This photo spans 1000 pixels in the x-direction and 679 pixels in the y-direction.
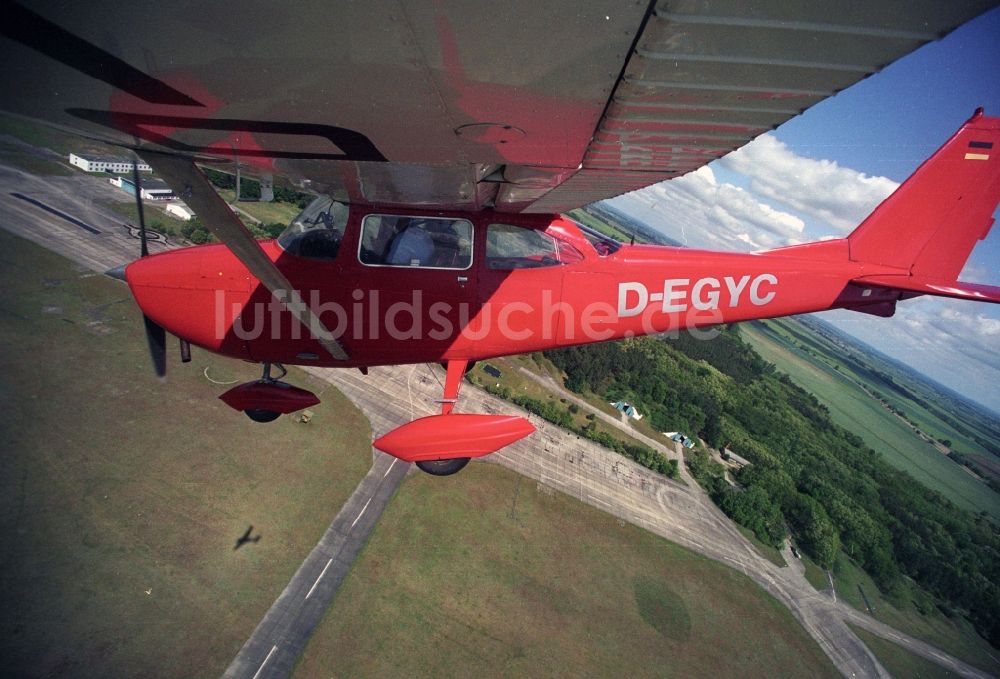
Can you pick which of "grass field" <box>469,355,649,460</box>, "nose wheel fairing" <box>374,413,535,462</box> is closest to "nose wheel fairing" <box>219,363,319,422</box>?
"nose wheel fairing" <box>374,413,535,462</box>

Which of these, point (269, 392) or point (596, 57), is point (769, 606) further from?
point (596, 57)

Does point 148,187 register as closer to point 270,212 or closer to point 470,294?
point 270,212

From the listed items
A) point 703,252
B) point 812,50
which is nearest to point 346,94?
point 812,50

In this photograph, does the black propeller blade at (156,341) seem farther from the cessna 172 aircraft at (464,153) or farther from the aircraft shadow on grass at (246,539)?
the aircraft shadow on grass at (246,539)

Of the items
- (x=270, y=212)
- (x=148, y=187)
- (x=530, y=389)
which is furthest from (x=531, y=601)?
(x=148, y=187)

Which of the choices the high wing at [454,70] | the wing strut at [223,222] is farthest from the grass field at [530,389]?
the high wing at [454,70]

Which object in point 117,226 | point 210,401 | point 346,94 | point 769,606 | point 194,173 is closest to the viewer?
point 346,94
